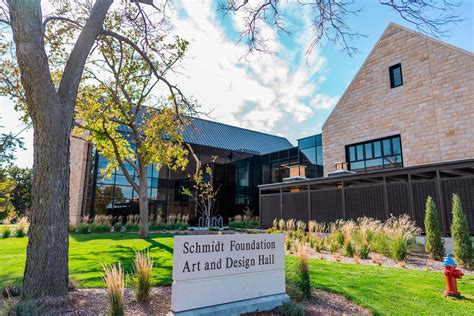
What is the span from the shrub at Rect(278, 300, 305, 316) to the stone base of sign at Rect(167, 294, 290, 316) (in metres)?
0.17

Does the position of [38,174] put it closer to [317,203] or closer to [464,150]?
[317,203]

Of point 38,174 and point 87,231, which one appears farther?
point 87,231

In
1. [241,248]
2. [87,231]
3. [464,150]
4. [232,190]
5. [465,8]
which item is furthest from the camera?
[232,190]

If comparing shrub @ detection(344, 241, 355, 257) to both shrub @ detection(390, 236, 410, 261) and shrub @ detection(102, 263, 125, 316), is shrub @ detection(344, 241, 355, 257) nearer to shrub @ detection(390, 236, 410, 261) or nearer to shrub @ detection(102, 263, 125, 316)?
shrub @ detection(390, 236, 410, 261)

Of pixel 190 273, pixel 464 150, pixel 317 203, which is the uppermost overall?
pixel 464 150

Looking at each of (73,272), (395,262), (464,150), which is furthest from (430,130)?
(73,272)

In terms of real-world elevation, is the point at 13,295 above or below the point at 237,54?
below

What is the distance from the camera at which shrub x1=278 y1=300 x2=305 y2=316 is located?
3945 mm

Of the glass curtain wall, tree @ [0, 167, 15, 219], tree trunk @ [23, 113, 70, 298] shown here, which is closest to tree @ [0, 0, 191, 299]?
tree trunk @ [23, 113, 70, 298]

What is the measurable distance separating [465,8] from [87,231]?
62.8 ft

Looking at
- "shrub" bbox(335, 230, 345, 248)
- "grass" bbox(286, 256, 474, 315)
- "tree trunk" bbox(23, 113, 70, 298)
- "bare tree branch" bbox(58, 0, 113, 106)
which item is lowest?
"grass" bbox(286, 256, 474, 315)

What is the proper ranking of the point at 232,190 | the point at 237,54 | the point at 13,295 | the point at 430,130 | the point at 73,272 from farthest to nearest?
the point at 232,190 < the point at 430,130 < the point at 237,54 < the point at 73,272 < the point at 13,295

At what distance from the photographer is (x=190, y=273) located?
12.1ft

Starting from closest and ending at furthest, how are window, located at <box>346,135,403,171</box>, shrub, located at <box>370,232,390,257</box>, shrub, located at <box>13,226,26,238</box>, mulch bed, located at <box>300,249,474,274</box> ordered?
1. mulch bed, located at <box>300,249,474,274</box>
2. shrub, located at <box>370,232,390,257</box>
3. shrub, located at <box>13,226,26,238</box>
4. window, located at <box>346,135,403,171</box>
